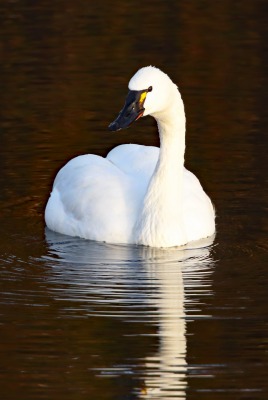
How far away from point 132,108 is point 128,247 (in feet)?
4.45

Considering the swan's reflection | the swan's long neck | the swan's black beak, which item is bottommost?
the swan's reflection

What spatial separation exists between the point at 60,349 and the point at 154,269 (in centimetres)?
227

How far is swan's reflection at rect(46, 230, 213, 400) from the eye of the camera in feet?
34.4

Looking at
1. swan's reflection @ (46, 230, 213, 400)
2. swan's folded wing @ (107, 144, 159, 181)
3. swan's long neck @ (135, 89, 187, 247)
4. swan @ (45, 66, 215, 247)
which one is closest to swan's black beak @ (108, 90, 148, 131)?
swan @ (45, 66, 215, 247)

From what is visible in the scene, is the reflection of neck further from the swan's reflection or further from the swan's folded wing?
the swan's folded wing

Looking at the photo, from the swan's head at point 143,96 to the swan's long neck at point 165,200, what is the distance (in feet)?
1.48

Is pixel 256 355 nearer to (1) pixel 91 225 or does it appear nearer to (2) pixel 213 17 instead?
(1) pixel 91 225

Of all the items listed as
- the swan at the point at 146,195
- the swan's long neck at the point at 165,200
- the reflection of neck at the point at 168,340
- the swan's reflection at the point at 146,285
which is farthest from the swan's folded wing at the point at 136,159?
the reflection of neck at the point at 168,340

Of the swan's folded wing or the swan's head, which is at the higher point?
the swan's head

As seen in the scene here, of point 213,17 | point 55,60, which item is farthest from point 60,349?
point 213,17

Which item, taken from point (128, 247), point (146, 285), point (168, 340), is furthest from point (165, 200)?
point (168, 340)

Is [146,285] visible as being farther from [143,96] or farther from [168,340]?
[143,96]

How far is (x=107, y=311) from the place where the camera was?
11.7 metres

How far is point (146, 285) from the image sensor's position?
1240 cm
